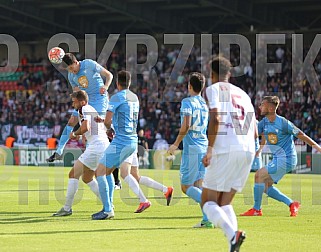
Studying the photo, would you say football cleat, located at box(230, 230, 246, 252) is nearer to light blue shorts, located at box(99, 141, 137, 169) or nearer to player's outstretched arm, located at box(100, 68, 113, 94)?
light blue shorts, located at box(99, 141, 137, 169)

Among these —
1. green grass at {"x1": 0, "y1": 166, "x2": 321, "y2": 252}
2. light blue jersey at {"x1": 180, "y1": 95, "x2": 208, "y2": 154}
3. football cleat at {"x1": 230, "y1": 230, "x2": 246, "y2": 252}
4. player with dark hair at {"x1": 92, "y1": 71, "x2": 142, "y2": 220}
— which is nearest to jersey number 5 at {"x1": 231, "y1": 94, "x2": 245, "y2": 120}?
football cleat at {"x1": 230, "y1": 230, "x2": 246, "y2": 252}

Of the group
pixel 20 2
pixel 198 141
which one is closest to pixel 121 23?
pixel 20 2

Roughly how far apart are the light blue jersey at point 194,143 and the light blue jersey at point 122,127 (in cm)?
114

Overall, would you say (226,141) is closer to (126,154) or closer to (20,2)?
(126,154)

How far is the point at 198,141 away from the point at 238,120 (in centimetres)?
309

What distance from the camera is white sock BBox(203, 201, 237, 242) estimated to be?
327 inches

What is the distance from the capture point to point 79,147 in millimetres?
33250

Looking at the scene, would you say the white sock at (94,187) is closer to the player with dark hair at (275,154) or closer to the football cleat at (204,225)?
the football cleat at (204,225)

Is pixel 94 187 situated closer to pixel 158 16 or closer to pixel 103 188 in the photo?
pixel 103 188

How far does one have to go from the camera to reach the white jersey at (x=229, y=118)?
8594 mm

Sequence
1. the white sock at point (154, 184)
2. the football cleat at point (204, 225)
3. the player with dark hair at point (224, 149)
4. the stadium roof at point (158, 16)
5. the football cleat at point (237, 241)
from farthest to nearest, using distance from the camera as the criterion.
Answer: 1. the stadium roof at point (158, 16)
2. the white sock at point (154, 184)
3. the football cleat at point (204, 225)
4. the player with dark hair at point (224, 149)
5. the football cleat at point (237, 241)

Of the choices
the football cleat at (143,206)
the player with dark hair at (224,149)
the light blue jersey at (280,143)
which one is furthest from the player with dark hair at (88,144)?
the player with dark hair at (224,149)

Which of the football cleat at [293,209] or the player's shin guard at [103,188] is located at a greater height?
the player's shin guard at [103,188]

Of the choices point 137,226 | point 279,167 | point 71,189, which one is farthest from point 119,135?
point 279,167
